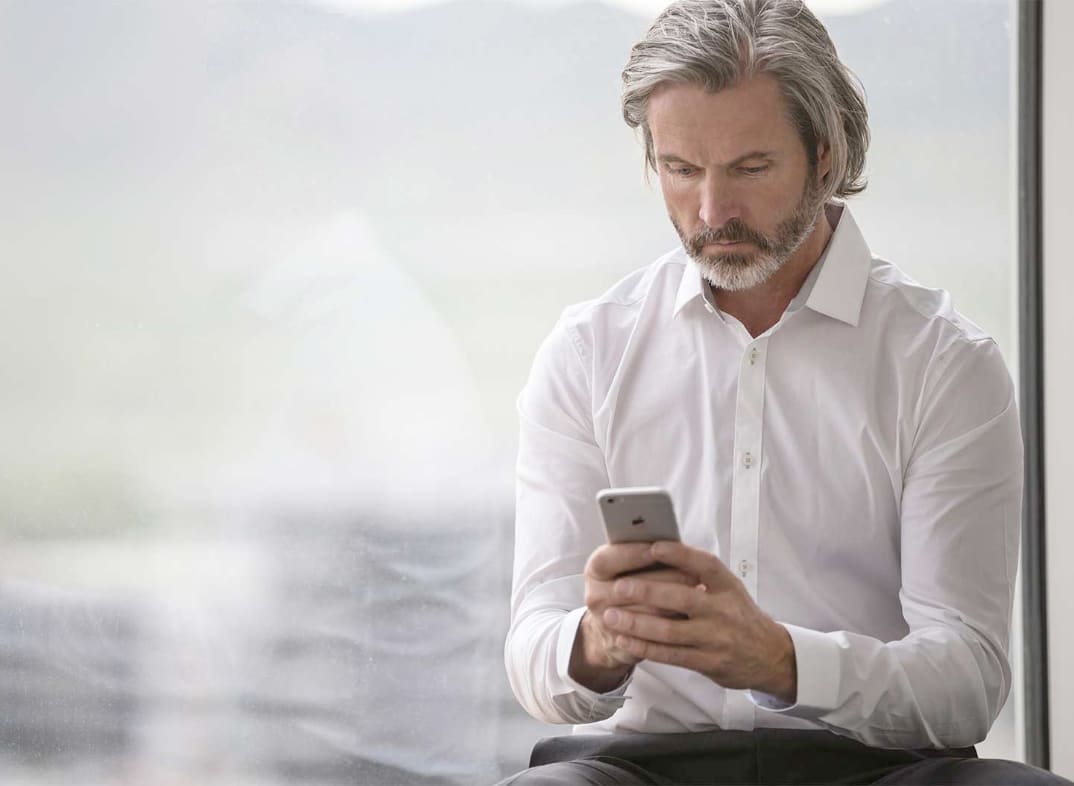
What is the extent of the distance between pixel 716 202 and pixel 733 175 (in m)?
0.05

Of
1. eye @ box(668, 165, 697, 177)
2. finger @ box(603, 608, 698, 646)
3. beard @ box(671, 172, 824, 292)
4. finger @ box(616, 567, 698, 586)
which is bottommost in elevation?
finger @ box(603, 608, 698, 646)

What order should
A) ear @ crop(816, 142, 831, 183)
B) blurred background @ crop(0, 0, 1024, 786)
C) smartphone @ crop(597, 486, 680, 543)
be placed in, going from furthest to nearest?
blurred background @ crop(0, 0, 1024, 786), ear @ crop(816, 142, 831, 183), smartphone @ crop(597, 486, 680, 543)

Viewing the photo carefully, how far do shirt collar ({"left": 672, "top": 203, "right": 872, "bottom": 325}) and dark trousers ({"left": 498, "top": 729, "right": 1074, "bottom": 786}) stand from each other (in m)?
0.56

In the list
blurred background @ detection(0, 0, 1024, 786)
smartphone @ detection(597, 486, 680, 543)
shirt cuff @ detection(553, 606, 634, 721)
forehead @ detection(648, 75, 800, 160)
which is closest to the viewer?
smartphone @ detection(597, 486, 680, 543)

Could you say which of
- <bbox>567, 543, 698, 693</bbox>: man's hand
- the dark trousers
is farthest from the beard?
the dark trousers

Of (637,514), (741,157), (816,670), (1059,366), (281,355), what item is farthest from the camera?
(1059,366)

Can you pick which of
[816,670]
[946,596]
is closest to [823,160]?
[946,596]

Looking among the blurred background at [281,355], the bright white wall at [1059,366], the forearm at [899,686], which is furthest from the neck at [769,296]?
the bright white wall at [1059,366]

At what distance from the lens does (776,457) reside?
1.75 meters

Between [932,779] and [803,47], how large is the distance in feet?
3.18

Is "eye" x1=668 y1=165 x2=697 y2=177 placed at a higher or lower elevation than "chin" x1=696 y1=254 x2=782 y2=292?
higher

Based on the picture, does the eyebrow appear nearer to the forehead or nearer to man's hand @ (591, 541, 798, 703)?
the forehead

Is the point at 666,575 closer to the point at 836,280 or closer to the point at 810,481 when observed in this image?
the point at 810,481

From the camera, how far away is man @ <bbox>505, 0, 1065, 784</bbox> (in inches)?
62.3
